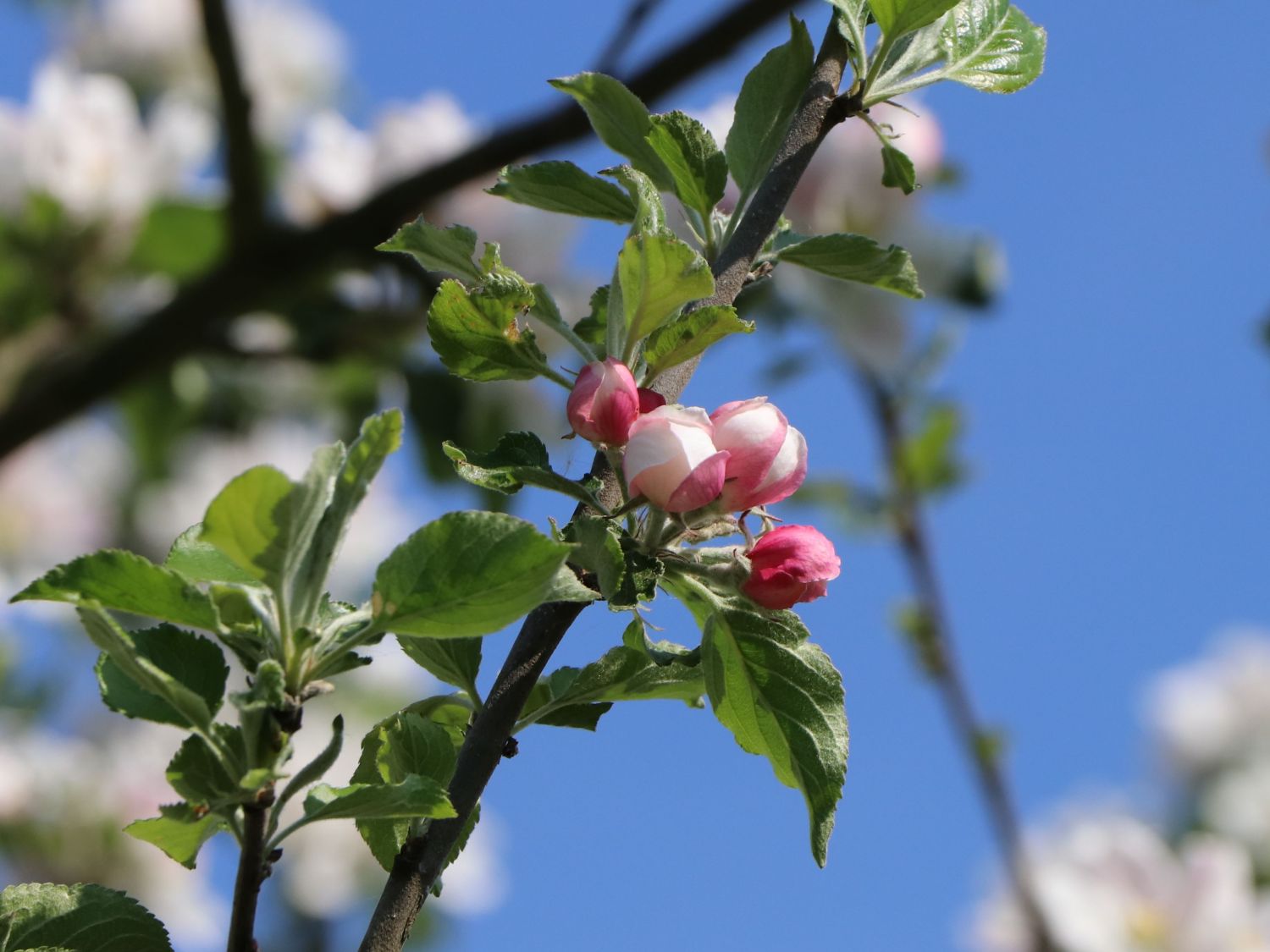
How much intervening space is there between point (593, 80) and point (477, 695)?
9.7 inches

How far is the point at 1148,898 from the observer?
182cm

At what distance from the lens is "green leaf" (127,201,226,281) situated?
7.61ft

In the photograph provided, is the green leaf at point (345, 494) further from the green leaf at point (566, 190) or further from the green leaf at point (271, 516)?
the green leaf at point (566, 190)

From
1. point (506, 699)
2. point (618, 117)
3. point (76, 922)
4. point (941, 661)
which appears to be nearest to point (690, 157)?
point (618, 117)

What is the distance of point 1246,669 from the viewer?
6.68m

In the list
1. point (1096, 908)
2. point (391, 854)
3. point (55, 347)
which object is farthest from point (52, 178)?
point (391, 854)

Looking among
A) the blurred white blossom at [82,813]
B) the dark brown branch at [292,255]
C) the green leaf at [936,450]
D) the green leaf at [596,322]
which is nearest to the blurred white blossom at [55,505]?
the blurred white blossom at [82,813]

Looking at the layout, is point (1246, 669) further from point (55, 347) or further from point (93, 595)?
point (93, 595)

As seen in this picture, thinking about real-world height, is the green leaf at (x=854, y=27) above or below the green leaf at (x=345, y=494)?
above

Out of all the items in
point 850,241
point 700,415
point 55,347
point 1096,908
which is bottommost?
point 700,415

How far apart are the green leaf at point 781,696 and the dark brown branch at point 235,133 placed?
165cm

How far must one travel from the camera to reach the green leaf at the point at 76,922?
453 mm

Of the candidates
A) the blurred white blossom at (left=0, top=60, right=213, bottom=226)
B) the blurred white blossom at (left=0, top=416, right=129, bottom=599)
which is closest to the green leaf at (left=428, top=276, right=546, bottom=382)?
the blurred white blossom at (left=0, top=60, right=213, bottom=226)

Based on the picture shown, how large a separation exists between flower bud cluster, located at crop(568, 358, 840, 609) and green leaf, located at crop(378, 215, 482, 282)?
0.09 meters
